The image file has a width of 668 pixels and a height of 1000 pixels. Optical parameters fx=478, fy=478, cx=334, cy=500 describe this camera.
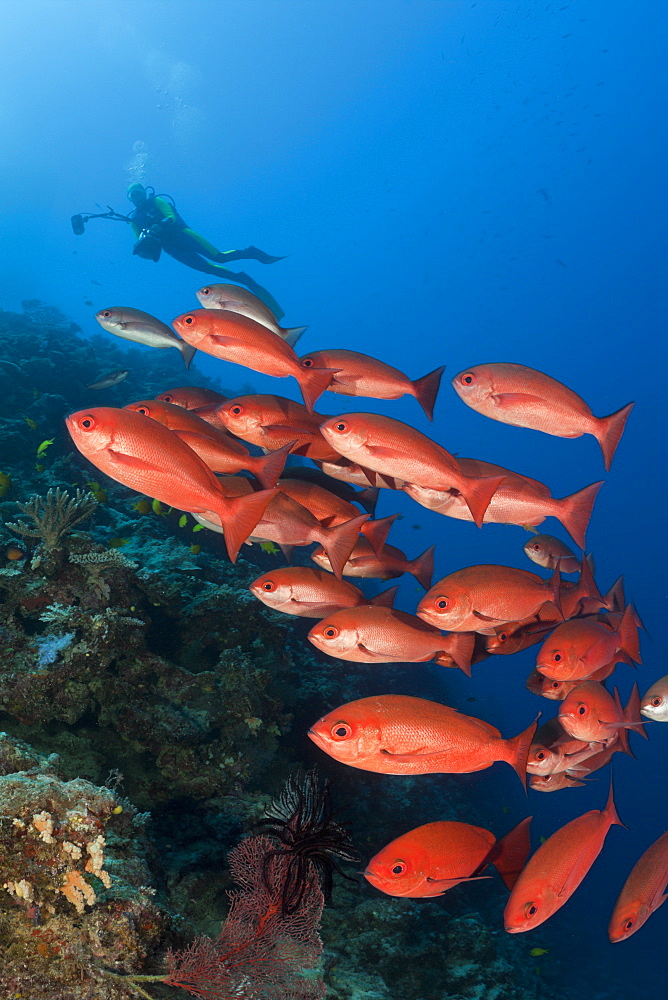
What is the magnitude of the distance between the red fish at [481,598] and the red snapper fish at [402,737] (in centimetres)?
70

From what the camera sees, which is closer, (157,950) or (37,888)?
(37,888)

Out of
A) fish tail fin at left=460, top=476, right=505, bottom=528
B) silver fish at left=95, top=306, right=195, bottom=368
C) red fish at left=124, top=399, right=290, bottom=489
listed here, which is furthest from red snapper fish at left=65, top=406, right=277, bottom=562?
silver fish at left=95, top=306, right=195, bottom=368

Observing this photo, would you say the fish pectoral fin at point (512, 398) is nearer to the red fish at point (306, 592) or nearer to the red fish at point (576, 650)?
the red fish at point (306, 592)

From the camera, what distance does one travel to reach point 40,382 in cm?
1112

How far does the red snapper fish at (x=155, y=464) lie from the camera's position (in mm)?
2137

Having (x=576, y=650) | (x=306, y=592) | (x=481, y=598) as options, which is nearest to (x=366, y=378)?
(x=306, y=592)

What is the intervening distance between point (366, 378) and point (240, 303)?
1.35m

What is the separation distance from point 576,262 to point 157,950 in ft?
260

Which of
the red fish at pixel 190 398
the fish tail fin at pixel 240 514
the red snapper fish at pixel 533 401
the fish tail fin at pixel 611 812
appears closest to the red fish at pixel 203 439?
the fish tail fin at pixel 240 514

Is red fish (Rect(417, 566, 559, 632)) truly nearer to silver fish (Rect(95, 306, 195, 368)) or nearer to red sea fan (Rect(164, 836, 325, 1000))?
red sea fan (Rect(164, 836, 325, 1000))

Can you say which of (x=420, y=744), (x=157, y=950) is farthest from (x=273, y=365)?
(x=157, y=950)

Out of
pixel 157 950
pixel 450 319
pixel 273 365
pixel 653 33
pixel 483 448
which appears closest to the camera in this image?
pixel 157 950

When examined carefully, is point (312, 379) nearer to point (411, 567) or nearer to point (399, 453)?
point (399, 453)

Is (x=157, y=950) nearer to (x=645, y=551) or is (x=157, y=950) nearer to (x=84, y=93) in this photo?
(x=645, y=551)
